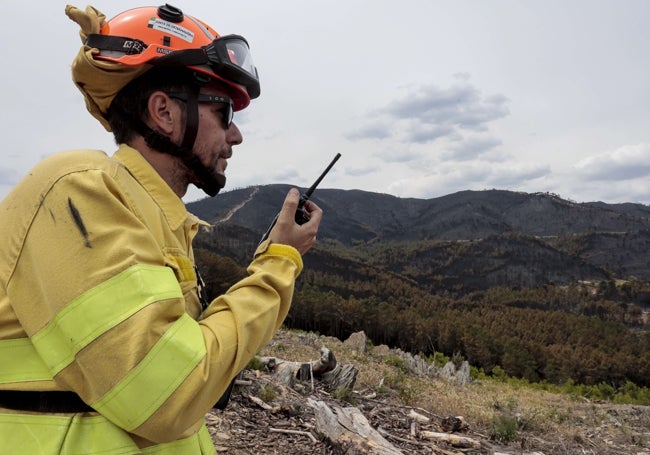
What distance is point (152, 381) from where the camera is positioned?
121 cm

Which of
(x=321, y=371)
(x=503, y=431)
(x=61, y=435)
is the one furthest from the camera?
(x=321, y=371)

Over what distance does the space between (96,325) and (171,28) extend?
1.32 meters

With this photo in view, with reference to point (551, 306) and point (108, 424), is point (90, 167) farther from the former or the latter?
point (551, 306)

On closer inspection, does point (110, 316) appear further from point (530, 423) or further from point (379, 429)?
point (530, 423)

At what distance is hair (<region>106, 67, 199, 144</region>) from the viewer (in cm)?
185

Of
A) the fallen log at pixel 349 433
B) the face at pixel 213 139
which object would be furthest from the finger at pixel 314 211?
the fallen log at pixel 349 433

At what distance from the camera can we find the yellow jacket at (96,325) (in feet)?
3.94

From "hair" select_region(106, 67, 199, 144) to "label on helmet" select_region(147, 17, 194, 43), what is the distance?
19 centimetres

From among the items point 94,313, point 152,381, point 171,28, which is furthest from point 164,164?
point 152,381

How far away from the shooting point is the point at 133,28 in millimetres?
1924

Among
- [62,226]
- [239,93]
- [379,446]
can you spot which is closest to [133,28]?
[239,93]

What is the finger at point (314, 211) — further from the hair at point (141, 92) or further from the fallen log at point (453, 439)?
the fallen log at point (453, 439)

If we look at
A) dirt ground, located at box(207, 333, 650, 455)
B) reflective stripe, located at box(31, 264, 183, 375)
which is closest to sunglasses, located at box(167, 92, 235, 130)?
reflective stripe, located at box(31, 264, 183, 375)

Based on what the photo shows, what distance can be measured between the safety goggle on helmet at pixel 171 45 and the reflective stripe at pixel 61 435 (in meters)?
1.26
